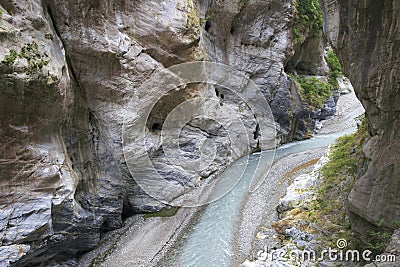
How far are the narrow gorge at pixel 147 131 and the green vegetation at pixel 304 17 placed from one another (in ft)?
5.89

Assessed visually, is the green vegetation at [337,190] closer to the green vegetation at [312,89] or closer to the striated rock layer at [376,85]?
the striated rock layer at [376,85]

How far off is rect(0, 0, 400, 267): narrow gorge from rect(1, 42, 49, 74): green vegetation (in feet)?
0.12

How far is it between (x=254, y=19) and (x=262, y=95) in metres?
5.93

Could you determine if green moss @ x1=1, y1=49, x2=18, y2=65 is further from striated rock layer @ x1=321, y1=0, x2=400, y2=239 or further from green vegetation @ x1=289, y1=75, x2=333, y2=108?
green vegetation @ x1=289, y1=75, x2=333, y2=108

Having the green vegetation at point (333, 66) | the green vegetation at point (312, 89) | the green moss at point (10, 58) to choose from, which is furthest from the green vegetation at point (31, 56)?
the green vegetation at point (333, 66)

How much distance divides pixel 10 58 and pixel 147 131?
275 inches

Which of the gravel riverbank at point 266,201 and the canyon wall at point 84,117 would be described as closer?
the canyon wall at point 84,117

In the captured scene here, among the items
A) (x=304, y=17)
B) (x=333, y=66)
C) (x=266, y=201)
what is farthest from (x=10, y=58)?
(x=333, y=66)

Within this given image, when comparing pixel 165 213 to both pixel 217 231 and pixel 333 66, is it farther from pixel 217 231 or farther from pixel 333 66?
pixel 333 66

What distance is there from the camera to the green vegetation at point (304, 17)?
24078mm

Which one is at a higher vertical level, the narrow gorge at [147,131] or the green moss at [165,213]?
the narrow gorge at [147,131]

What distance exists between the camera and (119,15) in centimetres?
1212

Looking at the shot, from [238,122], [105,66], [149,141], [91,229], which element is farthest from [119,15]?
[238,122]

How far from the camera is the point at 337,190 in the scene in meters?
11.2
